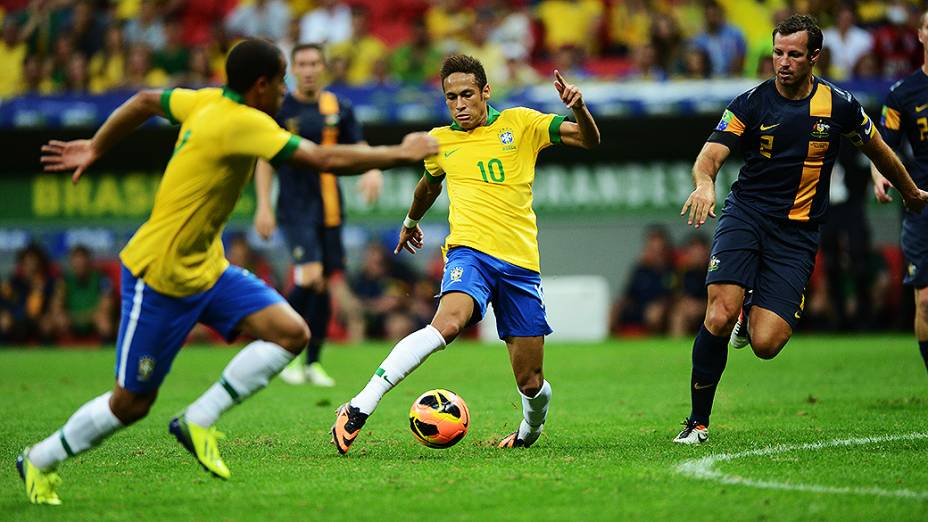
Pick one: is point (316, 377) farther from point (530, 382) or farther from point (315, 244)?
point (530, 382)

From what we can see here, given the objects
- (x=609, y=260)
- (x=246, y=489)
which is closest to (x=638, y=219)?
(x=609, y=260)

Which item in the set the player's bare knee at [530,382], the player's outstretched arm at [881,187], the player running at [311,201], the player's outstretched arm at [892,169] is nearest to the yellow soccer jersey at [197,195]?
the player's bare knee at [530,382]

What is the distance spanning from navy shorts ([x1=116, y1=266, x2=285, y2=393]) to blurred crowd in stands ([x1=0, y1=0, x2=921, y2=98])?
11574 millimetres

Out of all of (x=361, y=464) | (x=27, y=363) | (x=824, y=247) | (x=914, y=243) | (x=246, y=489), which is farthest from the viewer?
(x=824, y=247)

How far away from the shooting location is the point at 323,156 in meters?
5.75

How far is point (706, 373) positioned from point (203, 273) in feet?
10.7

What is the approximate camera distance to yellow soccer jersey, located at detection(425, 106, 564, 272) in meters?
7.55

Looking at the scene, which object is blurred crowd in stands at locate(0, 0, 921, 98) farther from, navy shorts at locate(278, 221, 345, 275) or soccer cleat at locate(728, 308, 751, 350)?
soccer cleat at locate(728, 308, 751, 350)

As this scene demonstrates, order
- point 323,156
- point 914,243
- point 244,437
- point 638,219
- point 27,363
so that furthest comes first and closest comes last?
1. point 638,219
2. point 27,363
3. point 914,243
4. point 244,437
5. point 323,156

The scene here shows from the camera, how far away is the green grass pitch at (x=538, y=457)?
5.64m

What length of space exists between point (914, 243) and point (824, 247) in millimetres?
9150

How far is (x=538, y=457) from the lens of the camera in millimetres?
7152

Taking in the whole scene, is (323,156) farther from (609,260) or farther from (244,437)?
(609,260)

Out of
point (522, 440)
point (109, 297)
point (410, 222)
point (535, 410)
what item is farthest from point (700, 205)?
point (109, 297)
